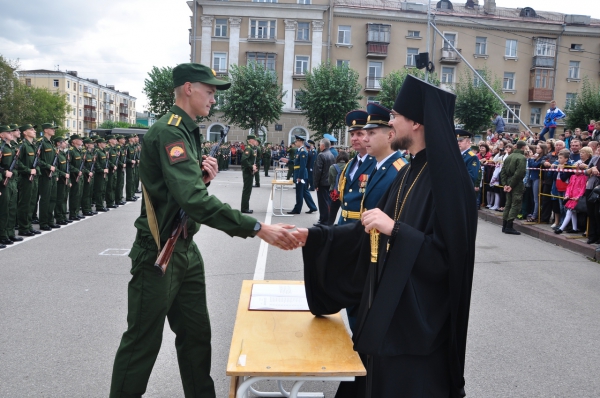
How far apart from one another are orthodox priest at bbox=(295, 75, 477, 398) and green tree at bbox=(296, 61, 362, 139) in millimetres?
40830

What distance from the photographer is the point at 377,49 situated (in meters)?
49.3

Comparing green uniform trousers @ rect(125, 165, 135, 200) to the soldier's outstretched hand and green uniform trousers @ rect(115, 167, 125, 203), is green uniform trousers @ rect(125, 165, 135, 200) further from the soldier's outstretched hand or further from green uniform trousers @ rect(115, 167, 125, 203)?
the soldier's outstretched hand

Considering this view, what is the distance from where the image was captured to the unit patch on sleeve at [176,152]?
3016 mm

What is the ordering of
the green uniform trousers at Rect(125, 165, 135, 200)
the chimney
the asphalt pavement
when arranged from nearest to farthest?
the asphalt pavement, the green uniform trousers at Rect(125, 165, 135, 200), the chimney

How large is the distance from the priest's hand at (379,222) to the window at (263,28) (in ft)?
160

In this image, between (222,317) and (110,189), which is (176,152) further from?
(110,189)

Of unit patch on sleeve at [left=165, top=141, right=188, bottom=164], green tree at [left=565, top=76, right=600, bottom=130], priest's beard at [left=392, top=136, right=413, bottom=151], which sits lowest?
unit patch on sleeve at [left=165, top=141, right=188, bottom=164]

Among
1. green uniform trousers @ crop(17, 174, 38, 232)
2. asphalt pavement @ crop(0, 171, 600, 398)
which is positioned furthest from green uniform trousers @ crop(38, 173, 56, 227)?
asphalt pavement @ crop(0, 171, 600, 398)

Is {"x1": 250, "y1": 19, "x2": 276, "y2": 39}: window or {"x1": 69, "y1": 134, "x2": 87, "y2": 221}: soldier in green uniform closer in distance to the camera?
{"x1": 69, "y1": 134, "x2": 87, "y2": 221}: soldier in green uniform

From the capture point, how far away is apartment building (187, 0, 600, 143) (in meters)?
48.5

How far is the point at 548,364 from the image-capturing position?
4.63 metres

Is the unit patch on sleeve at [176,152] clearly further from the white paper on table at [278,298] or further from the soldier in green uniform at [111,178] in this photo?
the soldier in green uniform at [111,178]

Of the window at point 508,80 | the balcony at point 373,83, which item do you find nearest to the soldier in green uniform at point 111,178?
the balcony at point 373,83

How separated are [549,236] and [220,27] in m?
42.4
